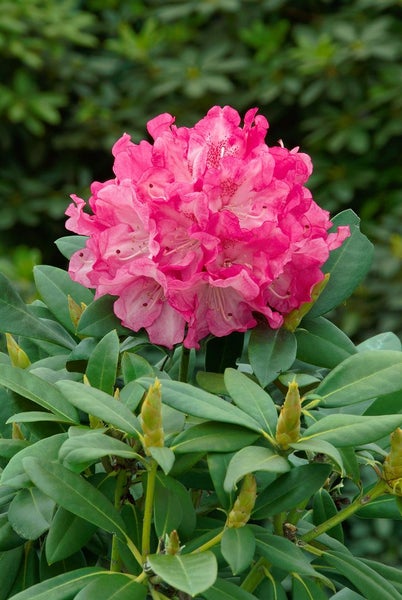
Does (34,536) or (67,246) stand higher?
(67,246)

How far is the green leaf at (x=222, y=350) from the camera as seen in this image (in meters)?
1.16

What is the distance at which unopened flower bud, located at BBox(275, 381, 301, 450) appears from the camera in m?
0.95

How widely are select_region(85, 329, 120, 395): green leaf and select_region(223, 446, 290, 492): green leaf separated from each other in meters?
0.18

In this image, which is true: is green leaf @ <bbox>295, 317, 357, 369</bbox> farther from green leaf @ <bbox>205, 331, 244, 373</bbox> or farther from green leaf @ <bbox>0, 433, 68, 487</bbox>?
green leaf @ <bbox>0, 433, 68, 487</bbox>

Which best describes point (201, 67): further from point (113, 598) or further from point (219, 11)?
point (113, 598)

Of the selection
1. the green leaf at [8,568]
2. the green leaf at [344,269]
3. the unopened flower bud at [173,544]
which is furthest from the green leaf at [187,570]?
the green leaf at [344,269]

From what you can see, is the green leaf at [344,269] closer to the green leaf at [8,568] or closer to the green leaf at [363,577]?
Answer: the green leaf at [363,577]

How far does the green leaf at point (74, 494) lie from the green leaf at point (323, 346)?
0.25 m

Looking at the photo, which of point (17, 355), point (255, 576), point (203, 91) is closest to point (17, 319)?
point (17, 355)

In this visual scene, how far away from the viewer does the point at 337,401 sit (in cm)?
103

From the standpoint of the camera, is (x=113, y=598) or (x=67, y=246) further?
(x=67, y=246)

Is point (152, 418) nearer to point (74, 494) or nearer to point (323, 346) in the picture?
point (74, 494)

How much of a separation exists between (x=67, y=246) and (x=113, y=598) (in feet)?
1.43

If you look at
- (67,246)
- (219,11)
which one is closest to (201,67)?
(219,11)
